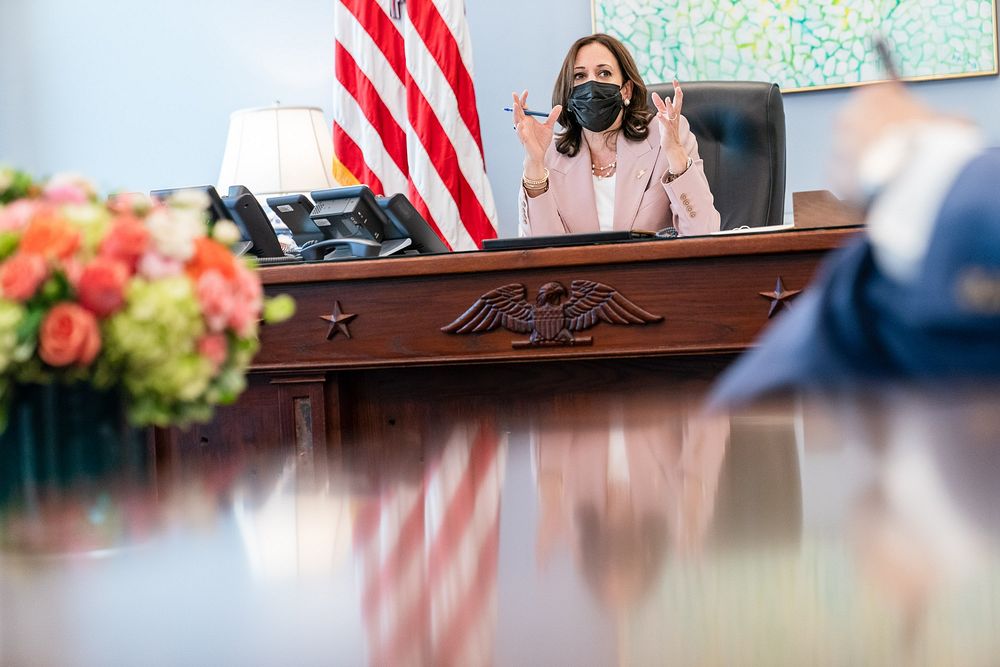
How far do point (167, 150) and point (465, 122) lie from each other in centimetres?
126

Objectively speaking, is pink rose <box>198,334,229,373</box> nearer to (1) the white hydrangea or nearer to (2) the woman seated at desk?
(1) the white hydrangea

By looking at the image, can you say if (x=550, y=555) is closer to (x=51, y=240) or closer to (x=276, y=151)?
(x=51, y=240)

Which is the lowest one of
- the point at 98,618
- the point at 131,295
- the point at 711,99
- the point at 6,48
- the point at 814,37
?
the point at 98,618

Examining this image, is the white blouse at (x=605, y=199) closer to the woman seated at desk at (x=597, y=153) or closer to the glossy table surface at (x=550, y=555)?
the woman seated at desk at (x=597, y=153)

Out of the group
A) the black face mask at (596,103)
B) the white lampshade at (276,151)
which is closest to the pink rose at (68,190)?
the black face mask at (596,103)

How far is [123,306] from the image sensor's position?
30.3 inches

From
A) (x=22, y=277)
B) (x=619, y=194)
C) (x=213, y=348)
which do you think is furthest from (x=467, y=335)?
(x=22, y=277)

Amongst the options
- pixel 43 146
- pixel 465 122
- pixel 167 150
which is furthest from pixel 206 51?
pixel 465 122

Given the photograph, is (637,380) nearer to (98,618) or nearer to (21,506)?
(21,506)

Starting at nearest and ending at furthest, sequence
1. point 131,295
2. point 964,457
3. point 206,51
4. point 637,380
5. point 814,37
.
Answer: point 964,457 → point 131,295 → point 637,380 → point 814,37 → point 206,51

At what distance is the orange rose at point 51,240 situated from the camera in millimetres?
754

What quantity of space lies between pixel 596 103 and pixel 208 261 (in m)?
2.22

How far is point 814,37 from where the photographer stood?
3.51 m

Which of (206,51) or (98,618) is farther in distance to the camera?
(206,51)
